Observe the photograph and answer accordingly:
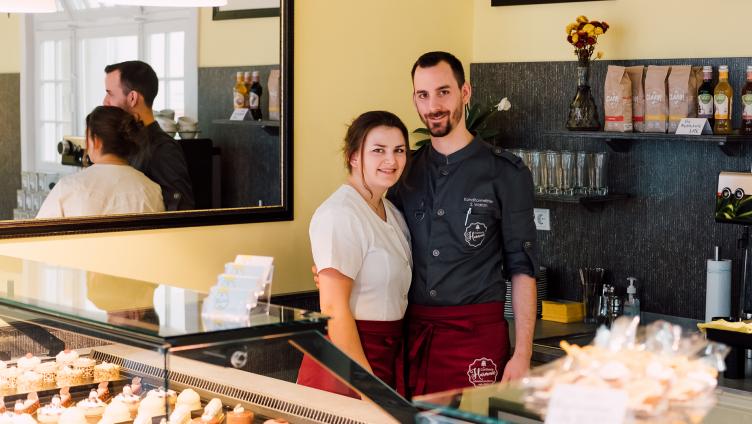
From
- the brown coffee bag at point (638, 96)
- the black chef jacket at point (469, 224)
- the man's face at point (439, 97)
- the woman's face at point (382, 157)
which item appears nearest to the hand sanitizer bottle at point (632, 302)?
the brown coffee bag at point (638, 96)

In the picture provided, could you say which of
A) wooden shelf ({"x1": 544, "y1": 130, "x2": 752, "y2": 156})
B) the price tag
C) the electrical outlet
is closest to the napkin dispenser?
wooden shelf ({"x1": 544, "y1": 130, "x2": 752, "y2": 156})

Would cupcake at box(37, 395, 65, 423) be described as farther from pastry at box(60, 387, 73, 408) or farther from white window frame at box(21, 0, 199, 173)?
white window frame at box(21, 0, 199, 173)

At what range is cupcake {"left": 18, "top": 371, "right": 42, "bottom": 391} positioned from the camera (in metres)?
2.56

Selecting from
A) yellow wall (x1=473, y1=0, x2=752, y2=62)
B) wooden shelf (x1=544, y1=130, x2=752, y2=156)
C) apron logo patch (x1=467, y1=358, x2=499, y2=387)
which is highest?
yellow wall (x1=473, y1=0, x2=752, y2=62)

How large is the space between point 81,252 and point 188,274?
0.44 m

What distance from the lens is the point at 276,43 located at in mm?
3871

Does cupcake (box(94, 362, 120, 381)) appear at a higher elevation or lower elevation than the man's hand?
higher

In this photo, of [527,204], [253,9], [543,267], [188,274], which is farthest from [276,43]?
[543,267]

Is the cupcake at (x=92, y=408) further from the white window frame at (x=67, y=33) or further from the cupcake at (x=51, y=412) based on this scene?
the white window frame at (x=67, y=33)

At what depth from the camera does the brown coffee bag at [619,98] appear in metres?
4.15

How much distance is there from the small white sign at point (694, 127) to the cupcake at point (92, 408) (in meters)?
2.46

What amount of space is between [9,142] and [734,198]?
2.54 metres

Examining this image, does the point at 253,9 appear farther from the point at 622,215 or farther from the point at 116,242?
the point at 622,215

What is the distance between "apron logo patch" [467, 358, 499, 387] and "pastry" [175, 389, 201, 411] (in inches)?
38.2
